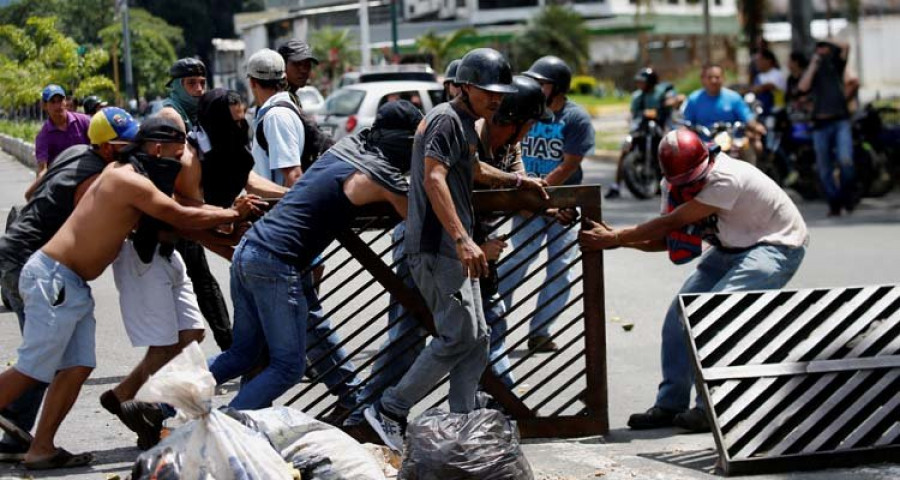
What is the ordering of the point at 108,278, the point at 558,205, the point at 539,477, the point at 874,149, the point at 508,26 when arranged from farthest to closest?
the point at 508,26 < the point at 874,149 < the point at 108,278 < the point at 558,205 < the point at 539,477

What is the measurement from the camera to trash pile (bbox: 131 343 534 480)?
506 centimetres

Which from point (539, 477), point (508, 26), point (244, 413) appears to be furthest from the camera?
point (508, 26)

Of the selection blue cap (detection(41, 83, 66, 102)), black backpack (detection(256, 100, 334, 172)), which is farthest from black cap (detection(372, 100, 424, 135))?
blue cap (detection(41, 83, 66, 102))

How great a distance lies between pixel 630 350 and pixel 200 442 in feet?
15.6

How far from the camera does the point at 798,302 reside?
646 cm

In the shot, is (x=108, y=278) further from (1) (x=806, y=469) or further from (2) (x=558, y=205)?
(1) (x=806, y=469)

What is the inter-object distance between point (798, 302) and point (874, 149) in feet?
38.1

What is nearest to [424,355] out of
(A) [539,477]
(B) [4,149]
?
(A) [539,477]

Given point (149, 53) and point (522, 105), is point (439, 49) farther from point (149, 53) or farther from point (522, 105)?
point (522, 105)

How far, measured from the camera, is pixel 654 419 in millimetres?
7156

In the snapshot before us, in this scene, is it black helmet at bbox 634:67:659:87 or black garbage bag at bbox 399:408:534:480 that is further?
black helmet at bbox 634:67:659:87

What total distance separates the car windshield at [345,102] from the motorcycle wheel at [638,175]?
598 cm

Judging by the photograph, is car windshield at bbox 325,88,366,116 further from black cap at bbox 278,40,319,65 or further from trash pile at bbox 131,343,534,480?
trash pile at bbox 131,343,534,480

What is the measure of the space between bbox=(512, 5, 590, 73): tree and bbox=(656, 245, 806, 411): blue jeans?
5450 cm
